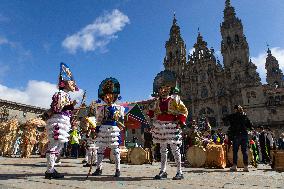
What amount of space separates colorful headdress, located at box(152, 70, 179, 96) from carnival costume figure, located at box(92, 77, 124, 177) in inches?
35.9

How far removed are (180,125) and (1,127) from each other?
13.6 metres

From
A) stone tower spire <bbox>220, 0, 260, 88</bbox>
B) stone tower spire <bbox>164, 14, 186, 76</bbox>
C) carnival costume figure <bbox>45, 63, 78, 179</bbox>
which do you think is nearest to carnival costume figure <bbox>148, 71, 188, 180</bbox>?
carnival costume figure <bbox>45, 63, 78, 179</bbox>

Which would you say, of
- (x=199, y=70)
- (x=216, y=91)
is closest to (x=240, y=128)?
(x=216, y=91)

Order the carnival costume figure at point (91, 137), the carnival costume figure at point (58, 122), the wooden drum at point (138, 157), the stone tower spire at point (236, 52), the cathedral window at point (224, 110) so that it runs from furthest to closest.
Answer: the cathedral window at point (224, 110) < the stone tower spire at point (236, 52) < the wooden drum at point (138, 157) < the carnival costume figure at point (91, 137) < the carnival costume figure at point (58, 122)

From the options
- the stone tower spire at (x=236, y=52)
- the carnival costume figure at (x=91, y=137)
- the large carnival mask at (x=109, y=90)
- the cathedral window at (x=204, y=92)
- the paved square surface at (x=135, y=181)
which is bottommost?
the paved square surface at (x=135, y=181)

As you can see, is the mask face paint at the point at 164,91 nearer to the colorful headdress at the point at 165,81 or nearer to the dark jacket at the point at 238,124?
the colorful headdress at the point at 165,81

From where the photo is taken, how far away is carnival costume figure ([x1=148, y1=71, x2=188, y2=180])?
5277 mm

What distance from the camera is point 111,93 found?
599 cm

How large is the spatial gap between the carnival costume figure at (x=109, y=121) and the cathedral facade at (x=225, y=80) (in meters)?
42.2

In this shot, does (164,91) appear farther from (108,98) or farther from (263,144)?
(263,144)

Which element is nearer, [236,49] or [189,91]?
[236,49]

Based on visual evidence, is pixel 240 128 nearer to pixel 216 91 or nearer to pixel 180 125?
pixel 180 125

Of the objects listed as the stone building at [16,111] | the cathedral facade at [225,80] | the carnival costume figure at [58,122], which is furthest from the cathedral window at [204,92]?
the carnival costume figure at [58,122]

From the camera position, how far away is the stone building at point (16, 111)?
123 feet
